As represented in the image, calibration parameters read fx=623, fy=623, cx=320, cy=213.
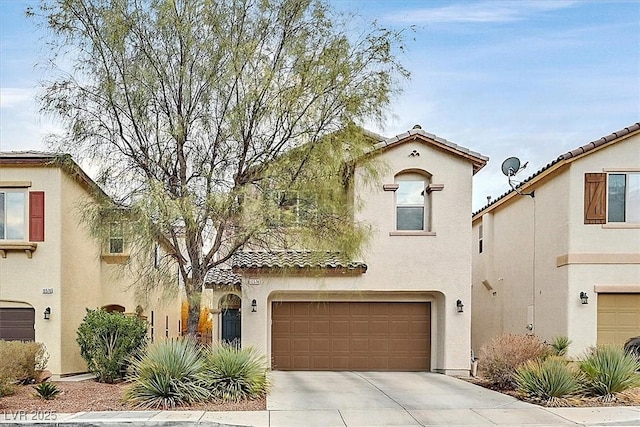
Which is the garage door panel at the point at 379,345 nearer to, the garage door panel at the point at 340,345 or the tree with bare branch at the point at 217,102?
the garage door panel at the point at 340,345

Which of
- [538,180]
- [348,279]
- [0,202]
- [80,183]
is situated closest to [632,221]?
[538,180]

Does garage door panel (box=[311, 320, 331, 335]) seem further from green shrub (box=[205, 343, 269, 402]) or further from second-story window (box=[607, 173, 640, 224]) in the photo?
second-story window (box=[607, 173, 640, 224])

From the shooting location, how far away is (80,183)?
58.9ft

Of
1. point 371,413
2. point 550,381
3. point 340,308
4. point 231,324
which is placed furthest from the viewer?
point 231,324

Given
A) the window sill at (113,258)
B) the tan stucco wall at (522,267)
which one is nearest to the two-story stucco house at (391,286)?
the tan stucco wall at (522,267)

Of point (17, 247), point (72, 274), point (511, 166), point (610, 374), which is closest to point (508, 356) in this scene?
point (610, 374)

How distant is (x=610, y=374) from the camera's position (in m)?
12.6

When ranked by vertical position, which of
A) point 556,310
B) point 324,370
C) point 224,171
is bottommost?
point 324,370

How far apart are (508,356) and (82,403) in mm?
9013

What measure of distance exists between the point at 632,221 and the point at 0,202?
1742cm

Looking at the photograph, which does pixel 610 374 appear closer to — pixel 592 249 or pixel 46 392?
pixel 592 249

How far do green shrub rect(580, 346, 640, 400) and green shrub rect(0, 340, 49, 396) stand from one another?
475 inches

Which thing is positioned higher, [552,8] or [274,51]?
[552,8]

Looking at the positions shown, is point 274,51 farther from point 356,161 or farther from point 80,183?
point 80,183
